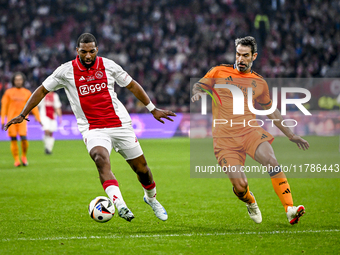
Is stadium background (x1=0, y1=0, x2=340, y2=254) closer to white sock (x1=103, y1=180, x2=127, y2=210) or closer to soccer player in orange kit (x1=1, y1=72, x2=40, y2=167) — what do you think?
white sock (x1=103, y1=180, x2=127, y2=210)

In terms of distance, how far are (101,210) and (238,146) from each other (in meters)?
1.90

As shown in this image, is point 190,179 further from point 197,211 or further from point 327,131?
point 327,131

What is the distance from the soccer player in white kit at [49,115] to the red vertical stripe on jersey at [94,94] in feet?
31.0

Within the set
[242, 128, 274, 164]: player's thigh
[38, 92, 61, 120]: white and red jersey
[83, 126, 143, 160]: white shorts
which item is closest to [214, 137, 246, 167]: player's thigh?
[242, 128, 274, 164]: player's thigh

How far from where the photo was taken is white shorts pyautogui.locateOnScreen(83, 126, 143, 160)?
5.29 metres

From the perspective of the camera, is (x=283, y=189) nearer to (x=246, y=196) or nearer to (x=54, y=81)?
(x=246, y=196)

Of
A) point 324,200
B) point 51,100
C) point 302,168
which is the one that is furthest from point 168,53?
point 324,200

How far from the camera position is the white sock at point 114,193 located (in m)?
4.84

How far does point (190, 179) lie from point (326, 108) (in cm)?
1286

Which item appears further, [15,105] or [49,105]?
[49,105]

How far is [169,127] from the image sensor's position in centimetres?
2109

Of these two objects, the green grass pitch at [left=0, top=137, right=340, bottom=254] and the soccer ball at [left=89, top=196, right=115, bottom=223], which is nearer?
the green grass pitch at [left=0, top=137, right=340, bottom=254]

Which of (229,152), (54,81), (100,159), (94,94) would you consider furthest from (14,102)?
(229,152)

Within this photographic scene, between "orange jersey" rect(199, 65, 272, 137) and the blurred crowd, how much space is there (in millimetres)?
16704
